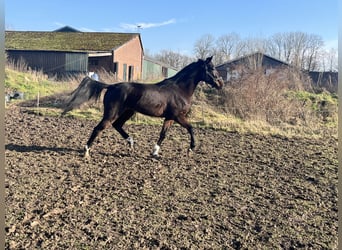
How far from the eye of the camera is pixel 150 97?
616 cm

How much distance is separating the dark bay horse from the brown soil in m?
0.62

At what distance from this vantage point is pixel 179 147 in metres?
6.98

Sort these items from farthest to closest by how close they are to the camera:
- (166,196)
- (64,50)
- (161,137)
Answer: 1. (64,50)
2. (161,137)
3. (166,196)

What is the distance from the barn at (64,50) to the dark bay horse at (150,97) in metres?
9.96

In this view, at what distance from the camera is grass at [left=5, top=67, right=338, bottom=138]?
32.1 feet

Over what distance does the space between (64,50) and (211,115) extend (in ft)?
36.9

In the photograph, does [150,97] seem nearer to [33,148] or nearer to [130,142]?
[130,142]

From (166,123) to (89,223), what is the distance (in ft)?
11.1

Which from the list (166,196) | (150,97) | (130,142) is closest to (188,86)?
(150,97)

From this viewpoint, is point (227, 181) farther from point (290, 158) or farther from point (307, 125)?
point (307, 125)

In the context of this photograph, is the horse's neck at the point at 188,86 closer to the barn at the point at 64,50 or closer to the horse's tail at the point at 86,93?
the horse's tail at the point at 86,93

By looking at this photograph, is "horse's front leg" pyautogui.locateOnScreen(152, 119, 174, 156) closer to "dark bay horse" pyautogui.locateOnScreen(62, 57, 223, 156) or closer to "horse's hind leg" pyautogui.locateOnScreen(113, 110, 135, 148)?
"dark bay horse" pyautogui.locateOnScreen(62, 57, 223, 156)


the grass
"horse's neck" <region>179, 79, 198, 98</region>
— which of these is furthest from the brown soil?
the grass

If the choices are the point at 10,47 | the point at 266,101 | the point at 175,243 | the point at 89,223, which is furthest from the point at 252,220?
the point at 10,47
